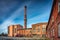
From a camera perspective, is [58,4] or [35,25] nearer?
[58,4]

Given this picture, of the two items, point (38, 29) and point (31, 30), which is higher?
point (38, 29)

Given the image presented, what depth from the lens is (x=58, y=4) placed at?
7.16m

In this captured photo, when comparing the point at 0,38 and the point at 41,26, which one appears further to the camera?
the point at 41,26

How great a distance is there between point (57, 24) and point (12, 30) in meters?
18.8

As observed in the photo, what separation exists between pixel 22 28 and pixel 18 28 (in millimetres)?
893

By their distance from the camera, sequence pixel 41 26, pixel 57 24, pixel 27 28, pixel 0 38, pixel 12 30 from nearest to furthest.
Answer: pixel 57 24 → pixel 0 38 → pixel 41 26 → pixel 27 28 → pixel 12 30

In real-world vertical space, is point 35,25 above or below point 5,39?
above

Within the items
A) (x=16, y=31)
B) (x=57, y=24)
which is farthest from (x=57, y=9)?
(x=16, y=31)

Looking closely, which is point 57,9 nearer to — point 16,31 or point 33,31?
point 33,31

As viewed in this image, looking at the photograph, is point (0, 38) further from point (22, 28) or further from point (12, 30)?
point (12, 30)

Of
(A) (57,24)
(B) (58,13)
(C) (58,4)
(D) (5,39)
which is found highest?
(C) (58,4)

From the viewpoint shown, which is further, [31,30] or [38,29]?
[31,30]

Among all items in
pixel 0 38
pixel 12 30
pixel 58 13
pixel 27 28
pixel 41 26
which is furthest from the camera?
pixel 12 30

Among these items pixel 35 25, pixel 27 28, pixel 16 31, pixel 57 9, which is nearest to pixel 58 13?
pixel 57 9
